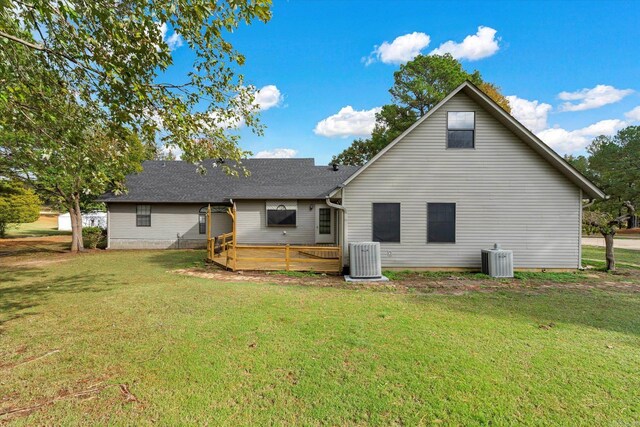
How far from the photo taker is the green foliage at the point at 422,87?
1115 inches

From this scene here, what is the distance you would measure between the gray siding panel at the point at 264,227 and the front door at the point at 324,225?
10.7 inches

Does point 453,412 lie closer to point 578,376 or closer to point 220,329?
point 578,376

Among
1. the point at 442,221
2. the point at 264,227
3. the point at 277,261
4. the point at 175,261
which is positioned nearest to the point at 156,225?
the point at 175,261

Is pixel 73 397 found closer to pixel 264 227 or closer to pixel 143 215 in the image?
pixel 264 227

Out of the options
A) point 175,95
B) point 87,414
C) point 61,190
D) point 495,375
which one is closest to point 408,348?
point 495,375

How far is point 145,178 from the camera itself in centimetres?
2000

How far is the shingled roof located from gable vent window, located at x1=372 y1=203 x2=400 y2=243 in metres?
5.57

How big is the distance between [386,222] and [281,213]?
7230 mm

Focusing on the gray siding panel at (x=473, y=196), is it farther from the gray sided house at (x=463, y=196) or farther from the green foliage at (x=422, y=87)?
the green foliage at (x=422, y=87)

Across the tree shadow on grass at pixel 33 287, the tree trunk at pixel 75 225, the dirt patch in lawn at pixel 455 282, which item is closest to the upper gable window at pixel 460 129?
the dirt patch in lawn at pixel 455 282

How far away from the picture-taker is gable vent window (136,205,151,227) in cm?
1792

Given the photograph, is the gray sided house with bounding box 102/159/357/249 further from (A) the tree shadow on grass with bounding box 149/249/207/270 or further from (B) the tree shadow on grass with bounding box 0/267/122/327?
(B) the tree shadow on grass with bounding box 0/267/122/327

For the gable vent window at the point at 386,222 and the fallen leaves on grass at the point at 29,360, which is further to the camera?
the gable vent window at the point at 386,222

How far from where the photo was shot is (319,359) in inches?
165
